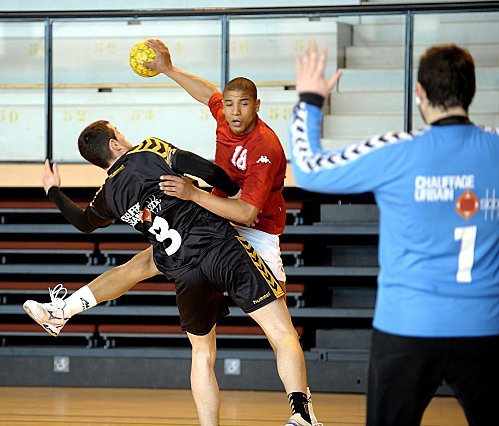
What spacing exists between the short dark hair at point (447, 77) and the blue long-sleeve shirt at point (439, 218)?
0.06m

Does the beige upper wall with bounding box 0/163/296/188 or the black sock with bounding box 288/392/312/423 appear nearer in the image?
the black sock with bounding box 288/392/312/423

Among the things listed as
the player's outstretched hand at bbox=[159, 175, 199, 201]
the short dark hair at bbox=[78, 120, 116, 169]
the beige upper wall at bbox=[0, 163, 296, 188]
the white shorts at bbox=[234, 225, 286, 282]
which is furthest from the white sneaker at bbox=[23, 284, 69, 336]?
the beige upper wall at bbox=[0, 163, 296, 188]

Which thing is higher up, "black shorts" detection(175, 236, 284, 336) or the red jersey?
the red jersey

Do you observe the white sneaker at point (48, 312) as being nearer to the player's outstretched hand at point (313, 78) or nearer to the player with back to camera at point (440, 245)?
the player's outstretched hand at point (313, 78)

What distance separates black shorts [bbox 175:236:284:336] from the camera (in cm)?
491

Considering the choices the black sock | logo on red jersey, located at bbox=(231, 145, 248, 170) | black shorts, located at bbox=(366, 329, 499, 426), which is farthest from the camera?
A: logo on red jersey, located at bbox=(231, 145, 248, 170)

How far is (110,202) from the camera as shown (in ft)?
16.4

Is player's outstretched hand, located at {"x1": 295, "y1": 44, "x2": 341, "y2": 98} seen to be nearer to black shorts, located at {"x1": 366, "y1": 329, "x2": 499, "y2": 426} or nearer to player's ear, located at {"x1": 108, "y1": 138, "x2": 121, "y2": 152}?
black shorts, located at {"x1": 366, "y1": 329, "x2": 499, "y2": 426}

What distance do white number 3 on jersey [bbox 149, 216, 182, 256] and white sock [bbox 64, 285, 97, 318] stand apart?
0.73 metres

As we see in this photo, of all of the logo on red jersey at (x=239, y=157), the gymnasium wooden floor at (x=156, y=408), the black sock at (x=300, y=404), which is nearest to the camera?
the black sock at (x=300, y=404)

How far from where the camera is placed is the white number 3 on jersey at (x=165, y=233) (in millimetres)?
4953

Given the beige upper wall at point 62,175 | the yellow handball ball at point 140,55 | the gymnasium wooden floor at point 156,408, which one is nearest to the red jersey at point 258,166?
the yellow handball ball at point 140,55

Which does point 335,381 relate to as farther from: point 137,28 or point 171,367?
point 137,28

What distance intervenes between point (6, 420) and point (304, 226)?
8.27 ft
